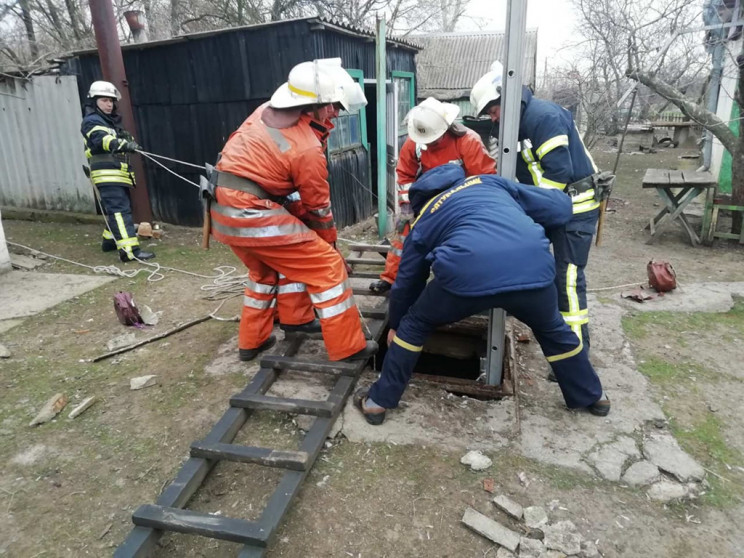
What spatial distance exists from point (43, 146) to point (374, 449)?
7.93m

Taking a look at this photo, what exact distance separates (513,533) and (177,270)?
467 centimetres

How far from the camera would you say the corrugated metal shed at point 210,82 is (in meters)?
6.44

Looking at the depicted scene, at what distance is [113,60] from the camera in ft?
21.4

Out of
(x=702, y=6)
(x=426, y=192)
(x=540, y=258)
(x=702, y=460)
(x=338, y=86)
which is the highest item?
(x=702, y=6)

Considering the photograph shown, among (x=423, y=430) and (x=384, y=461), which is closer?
(x=384, y=461)

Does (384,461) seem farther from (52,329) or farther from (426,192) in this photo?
(52,329)

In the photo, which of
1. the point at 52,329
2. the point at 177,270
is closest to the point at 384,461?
the point at 52,329

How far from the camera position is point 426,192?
2.77 meters

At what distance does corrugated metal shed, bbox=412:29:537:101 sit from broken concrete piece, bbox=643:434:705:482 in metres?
15.6

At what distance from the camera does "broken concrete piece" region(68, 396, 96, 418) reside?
3.13 meters

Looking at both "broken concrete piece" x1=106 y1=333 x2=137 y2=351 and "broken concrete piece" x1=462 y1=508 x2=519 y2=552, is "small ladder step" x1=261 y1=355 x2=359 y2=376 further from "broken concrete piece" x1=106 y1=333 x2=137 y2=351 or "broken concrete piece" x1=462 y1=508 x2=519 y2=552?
"broken concrete piece" x1=106 y1=333 x2=137 y2=351

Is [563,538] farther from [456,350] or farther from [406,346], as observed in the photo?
[456,350]

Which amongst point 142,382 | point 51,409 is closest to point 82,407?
point 51,409

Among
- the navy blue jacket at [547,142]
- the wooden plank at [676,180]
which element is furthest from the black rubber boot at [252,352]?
the wooden plank at [676,180]
